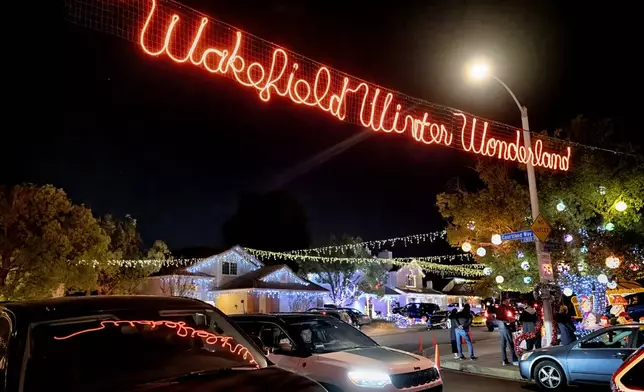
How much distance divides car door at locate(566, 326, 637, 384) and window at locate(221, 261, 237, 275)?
118 ft

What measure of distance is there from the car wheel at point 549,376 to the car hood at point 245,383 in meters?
8.86

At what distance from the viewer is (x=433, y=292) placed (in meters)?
65.9

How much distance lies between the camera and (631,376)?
432 cm

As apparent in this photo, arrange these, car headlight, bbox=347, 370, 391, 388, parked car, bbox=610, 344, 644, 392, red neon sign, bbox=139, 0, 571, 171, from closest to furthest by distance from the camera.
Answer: parked car, bbox=610, 344, 644, 392 → car headlight, bbox=347, 370, 391, 388 → red neon sign, bbox=139, 0, 571, 171

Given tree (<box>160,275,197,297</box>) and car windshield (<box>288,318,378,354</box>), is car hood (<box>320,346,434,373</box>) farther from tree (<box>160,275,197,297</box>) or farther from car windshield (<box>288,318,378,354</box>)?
tree (<box>160,275,197,297</box>)

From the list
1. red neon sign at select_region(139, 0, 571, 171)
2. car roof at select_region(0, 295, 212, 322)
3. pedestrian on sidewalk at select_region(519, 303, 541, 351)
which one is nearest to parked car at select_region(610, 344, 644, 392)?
car roof at select_region(0, 295, 212, 322)

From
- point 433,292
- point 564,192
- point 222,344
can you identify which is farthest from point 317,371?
point 433,292

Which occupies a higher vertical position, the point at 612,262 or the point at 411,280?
the point at 411,280

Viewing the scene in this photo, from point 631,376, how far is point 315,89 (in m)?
8.29

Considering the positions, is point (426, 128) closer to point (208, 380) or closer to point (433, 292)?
point (208, 380)

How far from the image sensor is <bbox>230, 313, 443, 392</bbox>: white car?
675cm

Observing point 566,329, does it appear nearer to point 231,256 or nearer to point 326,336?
point 326,336

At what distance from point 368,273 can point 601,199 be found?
31.8m

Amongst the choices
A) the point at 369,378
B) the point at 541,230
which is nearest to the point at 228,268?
the point at 541,230
